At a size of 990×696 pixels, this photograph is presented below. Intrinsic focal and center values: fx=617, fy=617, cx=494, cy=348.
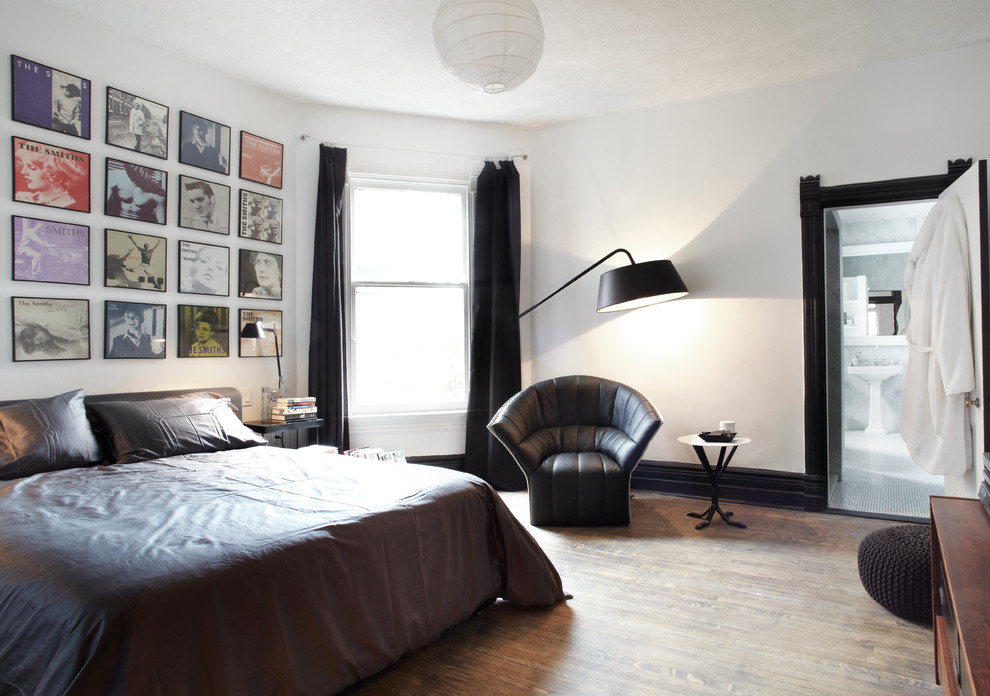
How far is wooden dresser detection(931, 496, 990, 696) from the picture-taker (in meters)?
1.01

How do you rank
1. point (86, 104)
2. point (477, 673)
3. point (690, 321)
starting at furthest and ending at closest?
1. point (690, 321)
2. point (86, 104)
3. point (477, 673)

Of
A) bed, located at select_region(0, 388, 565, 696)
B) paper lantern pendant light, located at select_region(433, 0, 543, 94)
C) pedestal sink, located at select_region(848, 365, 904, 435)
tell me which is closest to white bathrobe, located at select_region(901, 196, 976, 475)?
bed, located at select_region(0, 388, 565, 696)

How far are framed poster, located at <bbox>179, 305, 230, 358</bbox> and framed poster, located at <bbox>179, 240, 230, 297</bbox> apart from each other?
12 centimetres

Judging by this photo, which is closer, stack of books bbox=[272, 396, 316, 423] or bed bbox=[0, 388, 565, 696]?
bed bbox=[0, 388, 565, 696]

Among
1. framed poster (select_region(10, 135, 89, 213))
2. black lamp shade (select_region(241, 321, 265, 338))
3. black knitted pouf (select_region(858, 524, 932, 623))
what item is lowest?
black knitted pouf (select_region(858, 524, 932, 623))

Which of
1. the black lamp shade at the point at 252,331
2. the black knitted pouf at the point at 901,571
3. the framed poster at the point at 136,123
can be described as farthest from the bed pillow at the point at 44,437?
the black knitted pouf at the point at 901,571

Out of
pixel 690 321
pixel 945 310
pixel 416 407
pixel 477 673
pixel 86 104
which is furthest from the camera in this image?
pixel 416 407

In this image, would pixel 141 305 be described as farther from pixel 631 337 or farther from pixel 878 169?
pixel 878 169

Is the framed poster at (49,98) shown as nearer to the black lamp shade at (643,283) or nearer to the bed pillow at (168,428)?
the bed pillow at (168,428)

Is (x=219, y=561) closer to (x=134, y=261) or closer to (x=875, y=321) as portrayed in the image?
(x=134, y=261)

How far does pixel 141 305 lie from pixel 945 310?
4.56 m

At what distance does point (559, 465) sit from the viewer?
388 cm

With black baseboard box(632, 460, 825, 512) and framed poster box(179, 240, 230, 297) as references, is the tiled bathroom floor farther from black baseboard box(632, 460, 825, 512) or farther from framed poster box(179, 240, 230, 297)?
framed poster box(179, 240, 230, 297)

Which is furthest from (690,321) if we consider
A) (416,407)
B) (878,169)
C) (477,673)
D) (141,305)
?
(141,305)
